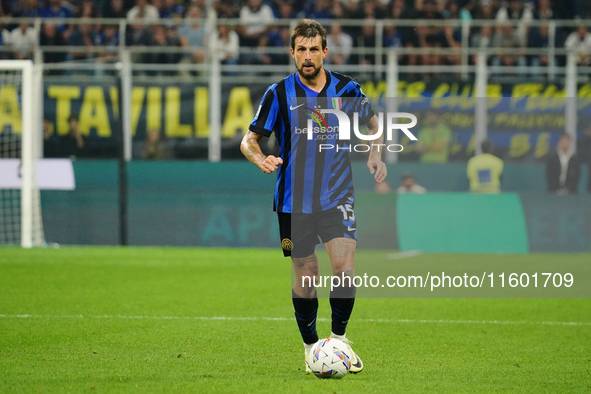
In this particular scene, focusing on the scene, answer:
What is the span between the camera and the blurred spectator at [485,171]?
14133 millimetres

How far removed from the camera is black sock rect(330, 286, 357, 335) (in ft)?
18.3

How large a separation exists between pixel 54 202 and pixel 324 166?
984 cm

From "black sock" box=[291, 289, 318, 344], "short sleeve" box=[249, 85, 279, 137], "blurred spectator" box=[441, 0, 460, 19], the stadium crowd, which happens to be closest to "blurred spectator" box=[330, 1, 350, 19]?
the stadium crowd

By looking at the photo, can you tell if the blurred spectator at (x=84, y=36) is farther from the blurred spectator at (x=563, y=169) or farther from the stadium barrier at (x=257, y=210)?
the blurred spectator at (x=563, y=169)

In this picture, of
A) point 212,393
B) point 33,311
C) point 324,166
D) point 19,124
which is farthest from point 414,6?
point 212,393

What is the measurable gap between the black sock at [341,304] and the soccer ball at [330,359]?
0.87 ft

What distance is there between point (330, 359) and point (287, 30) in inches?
487

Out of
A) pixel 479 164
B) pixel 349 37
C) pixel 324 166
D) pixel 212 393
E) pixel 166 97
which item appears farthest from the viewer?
pixel 349 37

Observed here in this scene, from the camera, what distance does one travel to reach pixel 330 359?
535cm

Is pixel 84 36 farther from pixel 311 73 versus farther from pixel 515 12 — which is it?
pixel 311 73

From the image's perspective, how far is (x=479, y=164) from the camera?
14172 millimetres

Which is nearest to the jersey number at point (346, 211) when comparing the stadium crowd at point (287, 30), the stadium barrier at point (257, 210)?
the stadium barrier at point (257, 210)

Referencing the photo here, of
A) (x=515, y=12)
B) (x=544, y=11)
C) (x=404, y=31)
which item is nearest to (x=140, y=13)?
(x=404, y=31)

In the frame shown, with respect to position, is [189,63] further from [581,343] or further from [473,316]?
[581,343]
